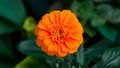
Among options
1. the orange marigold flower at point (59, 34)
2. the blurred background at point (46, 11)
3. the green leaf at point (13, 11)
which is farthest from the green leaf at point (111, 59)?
the green leaf at point (13, 11)

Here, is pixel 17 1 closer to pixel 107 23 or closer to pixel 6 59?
pixel 6 59

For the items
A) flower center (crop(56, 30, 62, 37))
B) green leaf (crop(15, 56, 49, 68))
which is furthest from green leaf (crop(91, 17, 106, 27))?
flower center (crop(56, 30, 62, 37))

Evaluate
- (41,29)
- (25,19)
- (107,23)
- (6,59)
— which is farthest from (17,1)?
(41,29)

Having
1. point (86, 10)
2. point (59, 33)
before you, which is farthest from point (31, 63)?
point (59, 33)

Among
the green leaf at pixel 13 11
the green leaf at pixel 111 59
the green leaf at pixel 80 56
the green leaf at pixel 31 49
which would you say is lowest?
the green leaf at pixel 111 59

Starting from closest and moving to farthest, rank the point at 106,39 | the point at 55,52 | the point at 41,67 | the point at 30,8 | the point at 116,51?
1. the point at 55,52
2. the point at 116,51
3. the point at 41,67
4. the point at 106,39
5. the point at 30,8

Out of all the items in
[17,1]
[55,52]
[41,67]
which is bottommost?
[41,67]

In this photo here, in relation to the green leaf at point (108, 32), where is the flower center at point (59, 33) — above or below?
above

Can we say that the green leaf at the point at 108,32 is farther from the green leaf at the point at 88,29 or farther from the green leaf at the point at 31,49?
the green leaf at the point at 31,49
